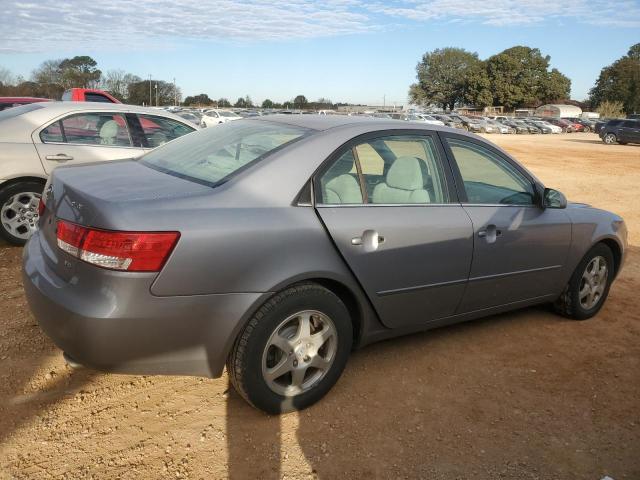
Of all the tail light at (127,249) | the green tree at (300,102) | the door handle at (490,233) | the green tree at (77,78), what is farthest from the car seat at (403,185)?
the green tree at (300,102)

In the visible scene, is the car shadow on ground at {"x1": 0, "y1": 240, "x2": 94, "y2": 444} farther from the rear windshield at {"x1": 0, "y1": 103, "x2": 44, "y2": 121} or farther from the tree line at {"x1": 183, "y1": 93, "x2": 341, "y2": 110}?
the tree line at {"x1": 183, "y1": 93, "x2": 341, "y2": 110}

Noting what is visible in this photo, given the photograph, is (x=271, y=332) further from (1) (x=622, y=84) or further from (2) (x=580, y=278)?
(1) (x=622, y=84)

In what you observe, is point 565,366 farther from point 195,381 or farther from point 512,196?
point 195,381

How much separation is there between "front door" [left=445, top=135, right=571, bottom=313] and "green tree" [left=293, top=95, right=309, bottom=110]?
3186 inches

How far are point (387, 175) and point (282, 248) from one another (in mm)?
1072

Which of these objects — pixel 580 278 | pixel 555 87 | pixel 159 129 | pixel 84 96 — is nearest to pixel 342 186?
pixel 580 278

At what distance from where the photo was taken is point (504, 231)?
362 cm

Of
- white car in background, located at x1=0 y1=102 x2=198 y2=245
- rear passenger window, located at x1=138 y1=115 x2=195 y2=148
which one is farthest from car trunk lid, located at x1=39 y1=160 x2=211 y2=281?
rear passenger window, located at x1=138 y1=115 x2=195 y2=148

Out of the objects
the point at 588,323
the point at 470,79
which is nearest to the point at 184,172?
the point at 588,323

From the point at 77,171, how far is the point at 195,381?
1.37m

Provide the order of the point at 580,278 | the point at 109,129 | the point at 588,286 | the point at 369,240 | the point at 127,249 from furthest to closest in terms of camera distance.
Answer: the point at 109,129 → the point at 588,286 → the point at 580,278 → the point at 369,240 → the point at 127,249

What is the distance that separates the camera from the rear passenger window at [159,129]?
21.1ft

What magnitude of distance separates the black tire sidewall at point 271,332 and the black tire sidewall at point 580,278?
7.39 feet

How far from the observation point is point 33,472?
2406mm
